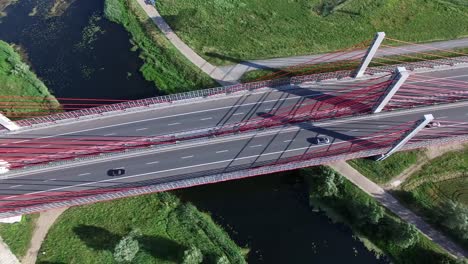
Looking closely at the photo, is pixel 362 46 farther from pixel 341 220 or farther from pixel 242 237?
pixel 242 237

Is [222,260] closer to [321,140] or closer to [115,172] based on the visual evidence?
[115,172]

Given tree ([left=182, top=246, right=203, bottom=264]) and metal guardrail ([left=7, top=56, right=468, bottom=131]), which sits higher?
metal guardrail ([left=7, top=56, right=468, bottom=131])

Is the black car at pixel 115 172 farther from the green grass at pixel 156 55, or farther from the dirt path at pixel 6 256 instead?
the green grass at pixel 156 55

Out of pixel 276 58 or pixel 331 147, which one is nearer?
pixel 331 147

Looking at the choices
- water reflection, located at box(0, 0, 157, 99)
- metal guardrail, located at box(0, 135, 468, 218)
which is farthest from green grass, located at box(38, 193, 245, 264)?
water reflection, located at box(0, 0, 157, 99)

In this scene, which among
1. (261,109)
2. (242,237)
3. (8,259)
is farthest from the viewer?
(261,109)

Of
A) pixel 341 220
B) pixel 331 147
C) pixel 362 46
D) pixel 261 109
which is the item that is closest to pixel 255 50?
pixel 261 109

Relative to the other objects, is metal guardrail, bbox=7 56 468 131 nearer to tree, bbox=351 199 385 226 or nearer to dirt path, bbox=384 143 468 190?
dirt path, bbox=384 143 468 190

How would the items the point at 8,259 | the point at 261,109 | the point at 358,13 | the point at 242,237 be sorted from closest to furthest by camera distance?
the point at 8,259 → the point at 242,237 → the point at 261,109 → the point at 358,13
